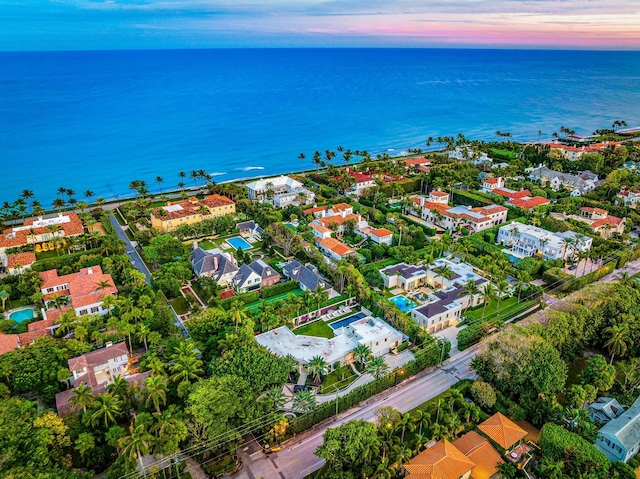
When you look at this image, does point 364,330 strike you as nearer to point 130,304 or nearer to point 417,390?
point 417,390

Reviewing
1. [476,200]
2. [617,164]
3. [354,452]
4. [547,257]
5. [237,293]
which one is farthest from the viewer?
[617,164]

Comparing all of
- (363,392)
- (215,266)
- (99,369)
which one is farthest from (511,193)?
(99,369)

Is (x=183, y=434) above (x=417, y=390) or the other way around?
above

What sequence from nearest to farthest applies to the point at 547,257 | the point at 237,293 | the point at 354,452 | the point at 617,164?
the point at 354,452
the point at 237,293
the point at 547,257
the point at 617,164

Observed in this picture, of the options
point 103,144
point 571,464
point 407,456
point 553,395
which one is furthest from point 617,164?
point 103,144

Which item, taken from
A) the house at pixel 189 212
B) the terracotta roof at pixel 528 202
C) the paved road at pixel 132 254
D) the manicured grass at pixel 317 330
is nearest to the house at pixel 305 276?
the manicured grass at pixel 317 330

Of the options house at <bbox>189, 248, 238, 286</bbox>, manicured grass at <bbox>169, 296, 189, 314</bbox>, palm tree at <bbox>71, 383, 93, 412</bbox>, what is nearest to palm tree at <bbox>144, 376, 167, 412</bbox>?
palm tree at <bbox>71, 383, 93, 412</bbox>

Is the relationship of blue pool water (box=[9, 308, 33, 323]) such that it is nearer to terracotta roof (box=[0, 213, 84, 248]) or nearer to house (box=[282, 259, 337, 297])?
terracotta roof (box=[0, 213, 84, 248])
